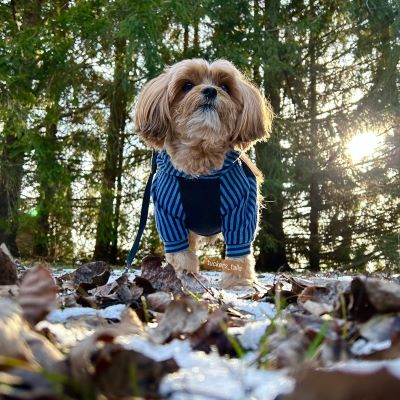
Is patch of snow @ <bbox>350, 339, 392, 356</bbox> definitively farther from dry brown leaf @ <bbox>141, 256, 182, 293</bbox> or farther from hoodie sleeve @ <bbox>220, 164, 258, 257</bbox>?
hoodie sleeve @ <bbox>220, 164, 258, 257</bbox>

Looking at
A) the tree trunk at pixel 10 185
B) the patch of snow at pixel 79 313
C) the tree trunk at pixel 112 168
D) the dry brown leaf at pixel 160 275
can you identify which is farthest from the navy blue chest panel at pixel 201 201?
the tree trunk at pixel 112 168

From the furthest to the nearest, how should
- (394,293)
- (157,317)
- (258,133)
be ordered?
1. (258,133)
2. (157,317)
3. (394,293)

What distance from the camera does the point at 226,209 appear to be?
4277mm

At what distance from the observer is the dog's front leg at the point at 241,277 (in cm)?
419

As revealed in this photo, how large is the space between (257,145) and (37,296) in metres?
11.4

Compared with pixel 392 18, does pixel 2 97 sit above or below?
below

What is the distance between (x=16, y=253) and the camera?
12656 mm

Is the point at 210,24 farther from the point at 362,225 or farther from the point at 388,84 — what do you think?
the point at 362,225

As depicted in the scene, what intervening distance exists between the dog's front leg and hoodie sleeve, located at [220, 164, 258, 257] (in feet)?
0.19

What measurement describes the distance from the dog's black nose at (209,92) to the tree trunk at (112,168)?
7677 mm

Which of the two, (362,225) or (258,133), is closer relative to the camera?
(258,133)

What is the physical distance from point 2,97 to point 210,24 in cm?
482

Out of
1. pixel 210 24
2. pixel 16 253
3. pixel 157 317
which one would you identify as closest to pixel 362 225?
pixel 210 24

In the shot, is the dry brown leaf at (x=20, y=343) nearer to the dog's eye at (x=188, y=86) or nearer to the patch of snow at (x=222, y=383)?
the patch of snow at (x=222, y=383)
